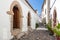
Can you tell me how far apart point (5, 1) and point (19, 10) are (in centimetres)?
359

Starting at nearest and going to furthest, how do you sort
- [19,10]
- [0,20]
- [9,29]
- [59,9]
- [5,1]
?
[0,20]
[5,1]
[9,29]
[19,10]
[59,9]

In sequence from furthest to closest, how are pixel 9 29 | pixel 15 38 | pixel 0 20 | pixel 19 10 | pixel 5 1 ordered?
pixel 19 10
pixel 15 38
pixel 9 29
pixel 5 1
pixel 0 20

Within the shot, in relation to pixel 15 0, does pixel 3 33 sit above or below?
below

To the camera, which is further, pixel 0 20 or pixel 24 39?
pixel 24 39

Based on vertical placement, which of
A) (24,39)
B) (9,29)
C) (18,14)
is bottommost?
(24,39)

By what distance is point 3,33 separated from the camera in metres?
7.30

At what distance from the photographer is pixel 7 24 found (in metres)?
8.02

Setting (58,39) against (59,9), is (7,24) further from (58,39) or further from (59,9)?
(59,9)

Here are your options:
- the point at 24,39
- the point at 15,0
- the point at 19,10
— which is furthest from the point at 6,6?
the point at 19,10

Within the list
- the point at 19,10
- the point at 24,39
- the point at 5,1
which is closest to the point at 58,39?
the point at 24,39

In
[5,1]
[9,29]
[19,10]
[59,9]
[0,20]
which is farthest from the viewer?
[59,9]

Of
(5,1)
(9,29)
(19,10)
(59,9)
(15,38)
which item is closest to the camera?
(5,1)

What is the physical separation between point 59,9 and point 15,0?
394cm

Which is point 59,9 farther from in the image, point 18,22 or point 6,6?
point 6,6
